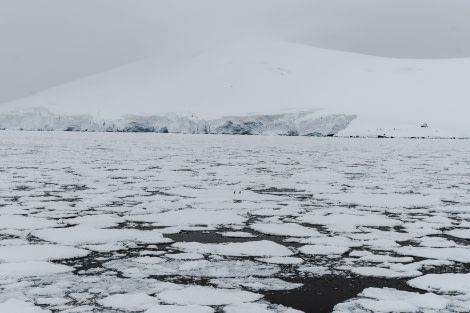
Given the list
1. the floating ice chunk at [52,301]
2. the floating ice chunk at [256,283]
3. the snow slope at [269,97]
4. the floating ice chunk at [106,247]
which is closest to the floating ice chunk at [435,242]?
the floating ice chunk at [256,283]

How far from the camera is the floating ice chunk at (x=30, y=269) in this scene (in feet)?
9.50

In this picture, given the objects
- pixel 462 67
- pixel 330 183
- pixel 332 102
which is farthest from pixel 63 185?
pixel 462 67

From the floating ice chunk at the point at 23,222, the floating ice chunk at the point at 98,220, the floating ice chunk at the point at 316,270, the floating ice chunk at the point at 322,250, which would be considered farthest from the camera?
the floating ice chunk at the point at 98,220

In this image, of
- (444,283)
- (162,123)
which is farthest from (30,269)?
(162,123)

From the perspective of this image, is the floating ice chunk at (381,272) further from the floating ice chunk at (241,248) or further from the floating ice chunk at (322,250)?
the floating ice chunk at (241,248)

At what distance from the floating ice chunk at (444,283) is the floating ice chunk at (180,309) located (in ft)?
3.81

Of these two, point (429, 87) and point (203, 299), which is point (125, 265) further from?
point (429, 87)

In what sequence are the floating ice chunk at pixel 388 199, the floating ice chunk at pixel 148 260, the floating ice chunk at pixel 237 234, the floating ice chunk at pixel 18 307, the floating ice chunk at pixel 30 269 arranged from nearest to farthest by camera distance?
the floating ice chunk at pixel 18 307
the floating ice chunk at pixel 30 269
the floating ice chunk at pixel 148 260
the floating ice chunk at pixel 237 234
the floating ice chunk at pixel 388 199

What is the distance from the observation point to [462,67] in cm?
6456

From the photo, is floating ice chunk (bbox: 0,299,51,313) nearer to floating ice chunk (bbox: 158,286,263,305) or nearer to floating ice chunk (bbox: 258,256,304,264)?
floating ice chunk (bbox: 158,286,263,305)

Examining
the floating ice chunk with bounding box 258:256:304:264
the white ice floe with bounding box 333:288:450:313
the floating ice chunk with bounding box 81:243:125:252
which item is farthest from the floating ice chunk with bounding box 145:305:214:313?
the floating ice chunk with bounding box 81:243:125:252

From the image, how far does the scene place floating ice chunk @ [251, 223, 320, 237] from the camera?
166 inches

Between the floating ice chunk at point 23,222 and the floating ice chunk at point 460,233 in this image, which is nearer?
the floating ice chunk at point 460,233

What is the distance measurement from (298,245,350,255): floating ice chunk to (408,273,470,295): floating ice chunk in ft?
2.49
